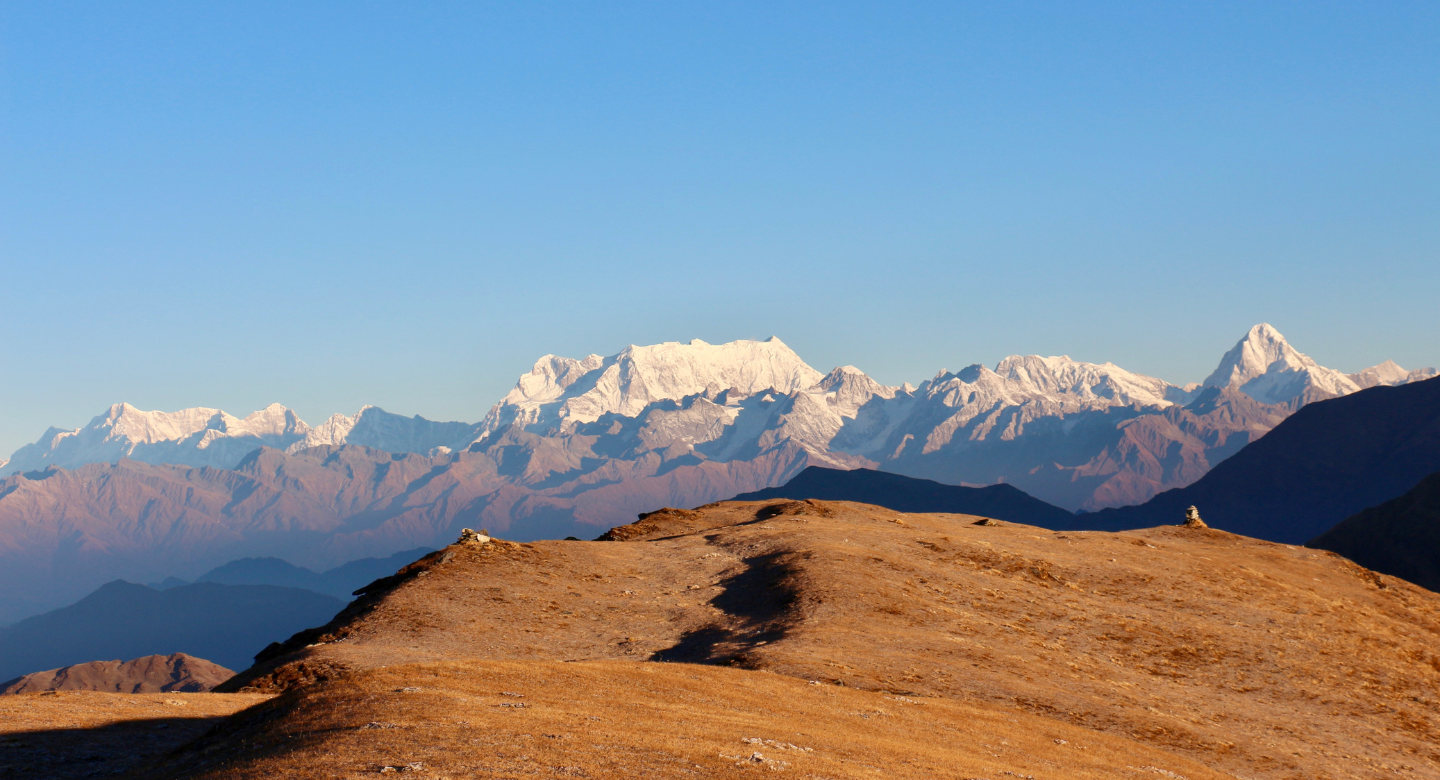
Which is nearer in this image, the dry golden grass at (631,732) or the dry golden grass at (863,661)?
the dry golden grass at (631,732)

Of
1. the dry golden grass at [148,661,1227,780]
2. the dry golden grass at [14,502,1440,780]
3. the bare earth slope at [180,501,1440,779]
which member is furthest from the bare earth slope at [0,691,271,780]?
the dry golden grass at [148,661,1227,780]

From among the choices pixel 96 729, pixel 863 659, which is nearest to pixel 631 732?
pixel 96 729

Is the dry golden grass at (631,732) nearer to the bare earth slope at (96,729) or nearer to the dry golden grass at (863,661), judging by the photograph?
the dry golden grass at (863,661)

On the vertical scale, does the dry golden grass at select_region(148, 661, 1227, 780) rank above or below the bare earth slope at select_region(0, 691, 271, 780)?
above

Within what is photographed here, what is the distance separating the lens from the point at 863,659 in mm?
48250

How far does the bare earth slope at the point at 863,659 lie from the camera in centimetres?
2917

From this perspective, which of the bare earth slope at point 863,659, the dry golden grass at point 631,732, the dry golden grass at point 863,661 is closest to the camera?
the dry golden grass at point 631,732

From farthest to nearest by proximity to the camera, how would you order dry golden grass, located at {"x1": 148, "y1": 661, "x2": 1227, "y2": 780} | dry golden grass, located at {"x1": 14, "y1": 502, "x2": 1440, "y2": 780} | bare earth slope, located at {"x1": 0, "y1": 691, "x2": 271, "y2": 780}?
bare earth slope, located at {"x1": 0, "y1": 691, "x2": 271, "y2": 780}, dry golden grass, located at {"x1": 14, "y1": 502, "x2": 1440, "y2": 780}, dry golden grass, located at {"x1": 148, "y1": 661, "x2": 1227, "y2": 780}

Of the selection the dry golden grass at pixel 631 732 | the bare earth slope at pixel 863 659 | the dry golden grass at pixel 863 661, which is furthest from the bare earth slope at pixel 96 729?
the dry golden grass at pixel 631 732

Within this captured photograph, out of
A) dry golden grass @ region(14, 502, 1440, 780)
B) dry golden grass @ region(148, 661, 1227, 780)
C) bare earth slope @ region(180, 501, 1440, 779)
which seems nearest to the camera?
dry golden grass @ region(148, 661, 1227, 780)

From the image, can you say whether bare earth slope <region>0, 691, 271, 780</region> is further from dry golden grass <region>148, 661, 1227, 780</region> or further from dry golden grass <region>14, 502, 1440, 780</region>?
dry golden grass <region>148, 661, 1227, 780</region>

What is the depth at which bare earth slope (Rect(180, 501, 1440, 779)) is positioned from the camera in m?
29.2

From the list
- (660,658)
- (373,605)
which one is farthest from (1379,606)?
(373,605)

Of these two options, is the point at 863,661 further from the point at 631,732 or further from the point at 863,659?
the point at 631,732
